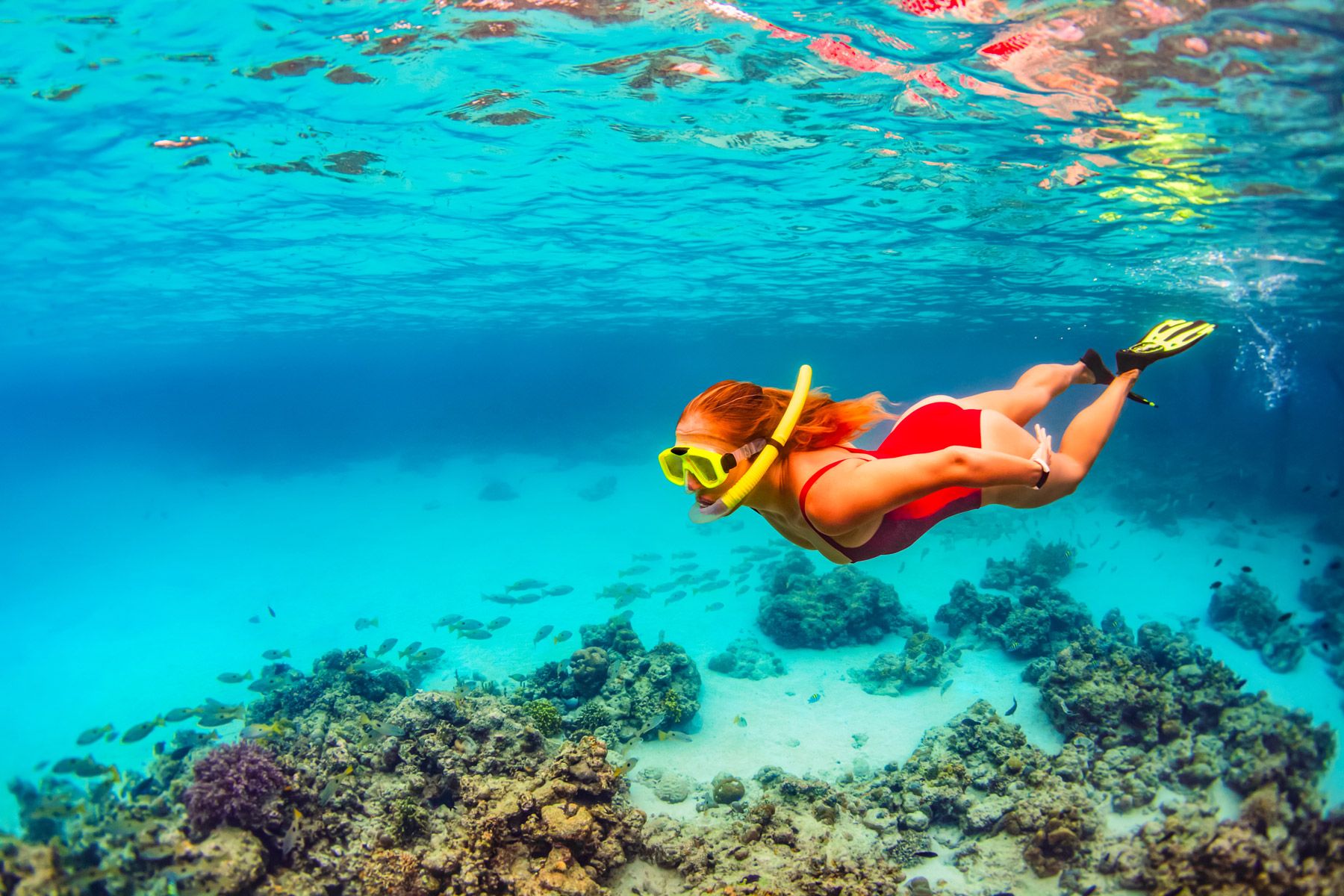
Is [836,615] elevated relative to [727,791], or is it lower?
Result: lower

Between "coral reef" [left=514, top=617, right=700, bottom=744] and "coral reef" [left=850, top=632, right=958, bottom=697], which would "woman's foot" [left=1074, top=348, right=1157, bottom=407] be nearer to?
"coral reef" [left=514, top=617, right=700, bottom=744]

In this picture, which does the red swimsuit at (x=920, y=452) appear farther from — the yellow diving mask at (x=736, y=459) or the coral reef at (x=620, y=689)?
the coral reef at (x=620, y=689)

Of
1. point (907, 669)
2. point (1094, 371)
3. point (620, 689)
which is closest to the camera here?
point (1094, 371)

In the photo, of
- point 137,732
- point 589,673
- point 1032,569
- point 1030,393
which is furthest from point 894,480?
point 1032,569

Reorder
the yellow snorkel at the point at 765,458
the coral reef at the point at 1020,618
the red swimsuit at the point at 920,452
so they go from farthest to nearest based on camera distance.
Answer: the coral reef at the point at 1020,618 < the red swimsuit at the point at 920,452 < the yellow snorkel at the point at 765,458

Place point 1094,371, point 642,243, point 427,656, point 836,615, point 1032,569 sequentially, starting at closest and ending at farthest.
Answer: point 1094,371 < point 427,656 < point 836,615 < point 1032,569 < point 642,243

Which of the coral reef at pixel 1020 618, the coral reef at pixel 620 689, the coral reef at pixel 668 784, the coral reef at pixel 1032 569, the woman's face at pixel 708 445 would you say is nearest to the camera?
the woman's face at pixel 708 445

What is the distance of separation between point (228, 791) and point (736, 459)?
13.3ft

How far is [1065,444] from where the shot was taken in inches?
158

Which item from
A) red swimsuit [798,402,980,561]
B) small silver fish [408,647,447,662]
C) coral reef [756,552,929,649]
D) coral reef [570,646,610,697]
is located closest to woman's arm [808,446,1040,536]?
red swimsuit [798,402,980,561]

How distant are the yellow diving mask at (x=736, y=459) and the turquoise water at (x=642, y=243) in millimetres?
3381

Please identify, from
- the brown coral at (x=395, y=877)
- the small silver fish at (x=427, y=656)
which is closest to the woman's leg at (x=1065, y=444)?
the brown coral at (x=395, y=877)

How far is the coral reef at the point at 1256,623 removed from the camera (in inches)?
498

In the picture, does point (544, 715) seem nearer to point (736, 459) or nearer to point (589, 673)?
point (589, 673)
